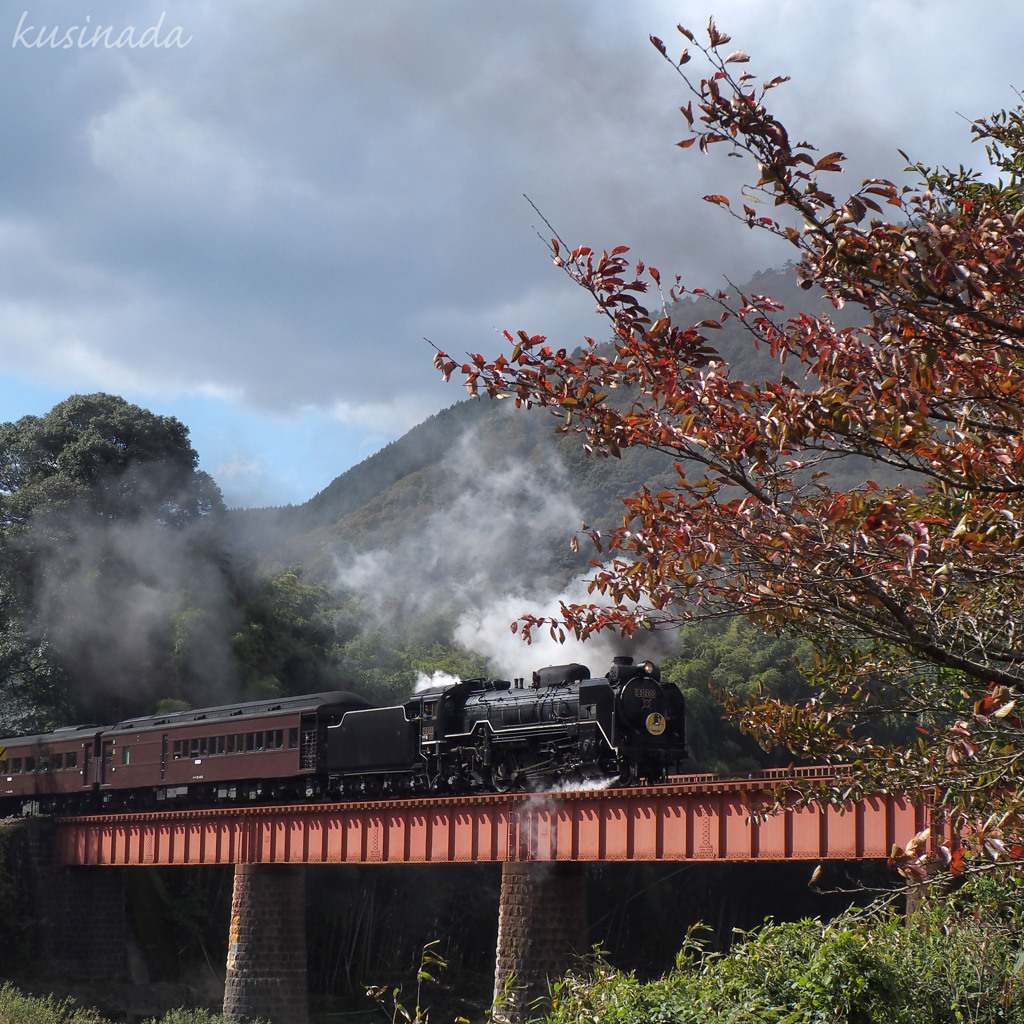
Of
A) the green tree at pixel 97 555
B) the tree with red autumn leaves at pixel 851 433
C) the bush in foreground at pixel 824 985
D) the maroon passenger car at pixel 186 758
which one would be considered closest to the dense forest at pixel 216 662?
the green tree at pixel 97 555

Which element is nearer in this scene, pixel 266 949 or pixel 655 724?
pixel 655 724

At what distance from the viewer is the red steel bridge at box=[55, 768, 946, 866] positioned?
20.8 meters

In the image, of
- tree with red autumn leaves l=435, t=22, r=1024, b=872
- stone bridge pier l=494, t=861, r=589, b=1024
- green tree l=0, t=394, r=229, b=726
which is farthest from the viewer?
green tree l=0, t=394, r=229, b=726

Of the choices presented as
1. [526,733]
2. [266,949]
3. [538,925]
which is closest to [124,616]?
[266,949]

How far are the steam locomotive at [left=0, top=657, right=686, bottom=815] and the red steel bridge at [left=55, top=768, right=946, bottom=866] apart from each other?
125 centimetres

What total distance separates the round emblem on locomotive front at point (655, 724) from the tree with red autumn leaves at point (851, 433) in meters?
17.3

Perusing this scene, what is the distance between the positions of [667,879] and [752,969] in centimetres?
4106

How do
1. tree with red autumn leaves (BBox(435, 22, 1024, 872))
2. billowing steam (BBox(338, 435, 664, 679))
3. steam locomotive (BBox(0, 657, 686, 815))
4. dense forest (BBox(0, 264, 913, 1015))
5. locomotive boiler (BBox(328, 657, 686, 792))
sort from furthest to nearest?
billowing steam (BBox(338, 435, 664, 679)) < dense forest (BBox(0, 264, 913, 1015)) < steam locomotive (BBox(0, 657, 686, 815)) < locomotive boiler (BBox(328, 657, 686, 792)) < tree with red autumn leaves (BBox(435, 22, 1024, 872))

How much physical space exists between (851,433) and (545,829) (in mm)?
20587

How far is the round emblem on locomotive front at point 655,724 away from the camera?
26203 millimetres

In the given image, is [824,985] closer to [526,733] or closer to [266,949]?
[526,733]

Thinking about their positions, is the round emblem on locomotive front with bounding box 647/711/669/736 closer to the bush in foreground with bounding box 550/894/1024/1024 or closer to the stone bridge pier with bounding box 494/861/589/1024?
the stone bridge pier with bounding box 494/861/589/1024

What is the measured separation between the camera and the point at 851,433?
646 cm

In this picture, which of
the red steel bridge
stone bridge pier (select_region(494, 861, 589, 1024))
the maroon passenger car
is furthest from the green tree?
stone bridge pier (select_region(494, 861, 589, 1024))
